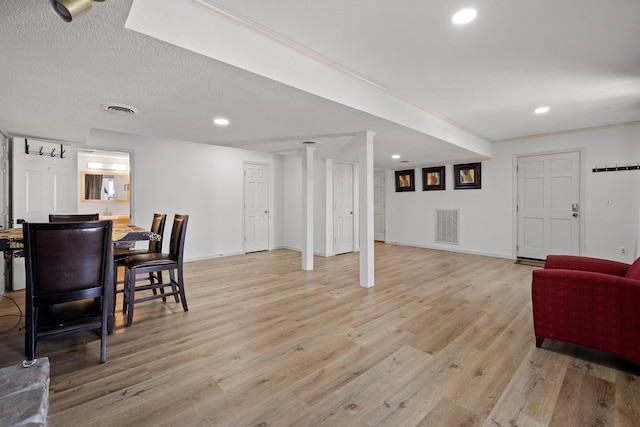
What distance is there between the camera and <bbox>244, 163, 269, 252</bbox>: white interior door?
21.2 ft

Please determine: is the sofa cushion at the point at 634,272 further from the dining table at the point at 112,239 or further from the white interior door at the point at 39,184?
the white interior door at the point at 39,184

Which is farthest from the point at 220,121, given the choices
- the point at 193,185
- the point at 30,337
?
the point at 193,185

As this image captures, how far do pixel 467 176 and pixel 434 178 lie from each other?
2.50ft

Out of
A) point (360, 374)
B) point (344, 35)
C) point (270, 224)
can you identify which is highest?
point (344, 35)

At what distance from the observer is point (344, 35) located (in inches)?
84.0

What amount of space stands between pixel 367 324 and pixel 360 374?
2.62 ft

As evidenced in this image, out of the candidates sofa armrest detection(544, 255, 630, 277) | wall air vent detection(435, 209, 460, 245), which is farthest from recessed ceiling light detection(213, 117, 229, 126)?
wall air vent detection(435, 209, 460, 245)

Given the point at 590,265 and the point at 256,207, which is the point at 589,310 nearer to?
the point at 590,265

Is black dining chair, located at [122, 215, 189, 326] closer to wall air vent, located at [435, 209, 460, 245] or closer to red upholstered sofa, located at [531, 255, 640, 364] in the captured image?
red upholstered sofa, located at [531, 255, 640, 364]

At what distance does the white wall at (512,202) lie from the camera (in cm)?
450

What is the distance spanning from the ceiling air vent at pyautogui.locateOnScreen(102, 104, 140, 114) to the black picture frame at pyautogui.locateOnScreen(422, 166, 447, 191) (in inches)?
236

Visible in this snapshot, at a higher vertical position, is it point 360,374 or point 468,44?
point 468,44

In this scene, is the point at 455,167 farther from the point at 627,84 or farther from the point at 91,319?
the point at 91,319

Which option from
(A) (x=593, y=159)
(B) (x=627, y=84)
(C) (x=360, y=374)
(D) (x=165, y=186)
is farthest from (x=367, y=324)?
(A) (x=593, y=159)
